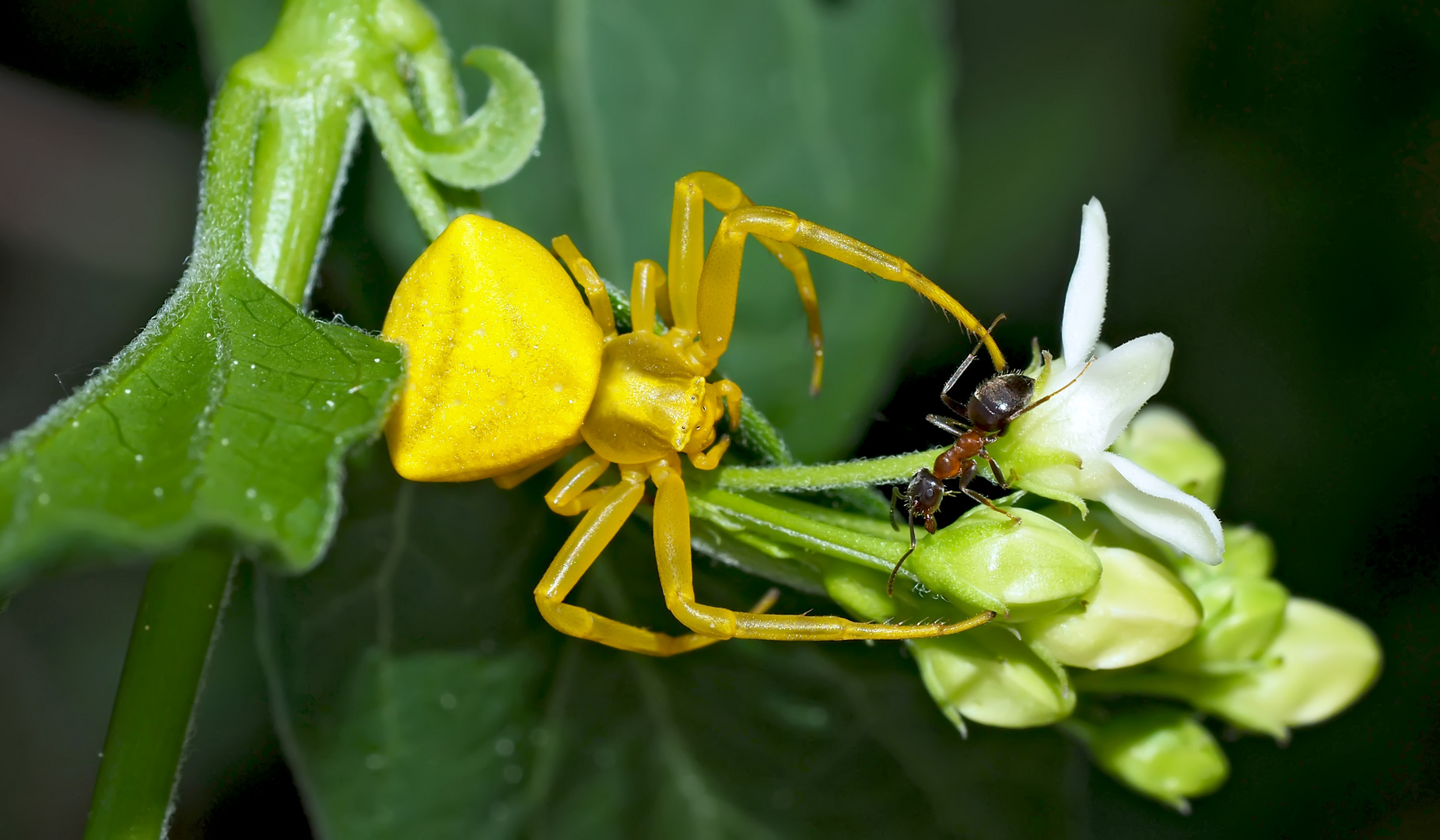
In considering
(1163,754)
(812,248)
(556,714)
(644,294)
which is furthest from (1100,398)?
(556,714)

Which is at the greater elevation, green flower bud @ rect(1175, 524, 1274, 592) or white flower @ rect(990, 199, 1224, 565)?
white flower @ rect(990, 199, 1224, 565)

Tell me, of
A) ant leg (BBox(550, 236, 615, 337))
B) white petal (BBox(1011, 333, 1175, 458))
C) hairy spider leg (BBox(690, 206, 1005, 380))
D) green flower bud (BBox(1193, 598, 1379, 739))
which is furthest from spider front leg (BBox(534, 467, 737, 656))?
green flower bud (BBox(1193, 598, 1379, 739))

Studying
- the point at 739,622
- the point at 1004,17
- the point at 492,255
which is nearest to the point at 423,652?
the point at 739,622

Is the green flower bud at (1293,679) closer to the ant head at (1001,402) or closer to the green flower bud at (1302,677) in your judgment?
the green flower bud at (1302,677)

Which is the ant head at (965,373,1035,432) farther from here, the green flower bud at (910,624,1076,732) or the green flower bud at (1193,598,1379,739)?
the green flower bud at (1193,598,1379,739)

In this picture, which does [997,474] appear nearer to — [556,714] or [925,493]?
[925,493]
